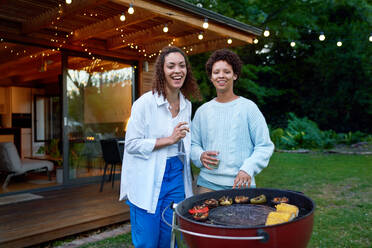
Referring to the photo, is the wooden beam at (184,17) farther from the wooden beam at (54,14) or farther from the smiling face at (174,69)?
the smiling face at (174,69)

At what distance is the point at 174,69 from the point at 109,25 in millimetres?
2926

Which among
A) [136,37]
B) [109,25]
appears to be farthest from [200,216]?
[136,37]

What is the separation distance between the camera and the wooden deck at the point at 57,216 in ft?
10.1

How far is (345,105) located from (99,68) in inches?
434

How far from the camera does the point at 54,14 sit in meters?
3.93

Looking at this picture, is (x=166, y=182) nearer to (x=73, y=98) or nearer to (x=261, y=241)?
(x=261, y=241)

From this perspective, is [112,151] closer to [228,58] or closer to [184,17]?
[184,17]

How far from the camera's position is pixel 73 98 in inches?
218

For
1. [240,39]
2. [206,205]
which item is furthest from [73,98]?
[206,205]

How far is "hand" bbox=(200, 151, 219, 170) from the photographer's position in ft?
5.86

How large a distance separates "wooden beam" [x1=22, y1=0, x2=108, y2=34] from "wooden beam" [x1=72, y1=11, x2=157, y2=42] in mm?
521

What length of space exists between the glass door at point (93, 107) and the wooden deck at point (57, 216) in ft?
2.93

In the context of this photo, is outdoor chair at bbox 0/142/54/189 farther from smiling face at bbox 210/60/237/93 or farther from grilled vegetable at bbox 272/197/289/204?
grilled vegetable at bbox 272/197/289/204

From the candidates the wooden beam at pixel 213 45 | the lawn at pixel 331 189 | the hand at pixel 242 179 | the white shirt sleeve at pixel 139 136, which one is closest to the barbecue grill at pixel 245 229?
the hand at pixel 242 179
